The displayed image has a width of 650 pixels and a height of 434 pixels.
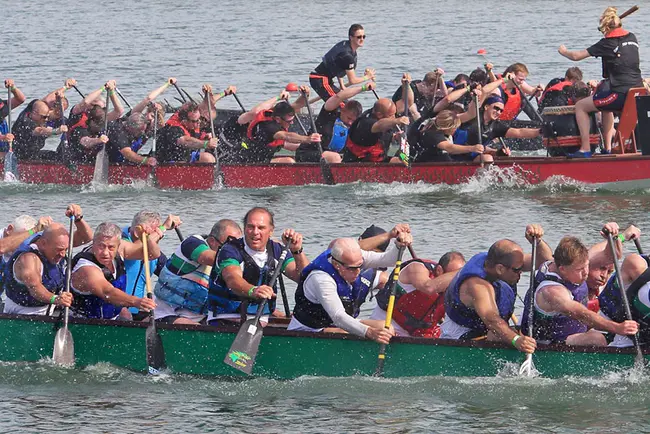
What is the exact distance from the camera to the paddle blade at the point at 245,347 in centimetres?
1273

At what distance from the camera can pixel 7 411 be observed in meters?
12.7

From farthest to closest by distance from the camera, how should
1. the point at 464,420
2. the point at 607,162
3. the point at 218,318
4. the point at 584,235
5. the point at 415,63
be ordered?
the point at 415,63 → the point at 607,162 → the point at 584,235 → the point at 218,318 → the point at 464,420

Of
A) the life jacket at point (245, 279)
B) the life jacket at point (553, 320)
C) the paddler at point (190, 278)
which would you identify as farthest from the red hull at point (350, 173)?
the life jacket at point (553, 320)

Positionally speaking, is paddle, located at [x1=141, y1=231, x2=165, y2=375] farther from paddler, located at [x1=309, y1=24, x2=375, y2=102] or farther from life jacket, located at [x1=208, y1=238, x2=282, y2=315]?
paddler, located at [x1=309, y1=24, x2=375, y2=102]

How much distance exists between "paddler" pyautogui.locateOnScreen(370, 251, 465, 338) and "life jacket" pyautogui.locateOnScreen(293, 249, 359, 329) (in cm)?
44

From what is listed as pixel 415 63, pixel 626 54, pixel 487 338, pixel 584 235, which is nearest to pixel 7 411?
pixel 487 338

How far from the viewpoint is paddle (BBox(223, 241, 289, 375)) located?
501 inches

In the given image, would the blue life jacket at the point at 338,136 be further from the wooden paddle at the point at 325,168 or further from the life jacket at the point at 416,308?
the life jacket at the point at 416,308

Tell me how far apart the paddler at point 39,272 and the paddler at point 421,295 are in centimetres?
286

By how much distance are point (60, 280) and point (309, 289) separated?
2470 mm

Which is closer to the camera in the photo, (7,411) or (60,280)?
(7,411)

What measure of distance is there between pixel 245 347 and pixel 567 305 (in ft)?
8.95

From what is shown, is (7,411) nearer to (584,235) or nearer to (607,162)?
(584,235)

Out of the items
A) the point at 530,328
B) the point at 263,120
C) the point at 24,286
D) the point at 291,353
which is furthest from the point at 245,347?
the point at 263,120
